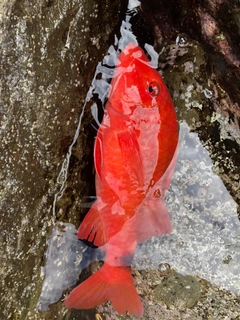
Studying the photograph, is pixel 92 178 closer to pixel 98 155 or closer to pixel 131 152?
pixel 98 155

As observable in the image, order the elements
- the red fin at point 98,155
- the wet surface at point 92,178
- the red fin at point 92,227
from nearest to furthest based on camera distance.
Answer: the wet surface at point 92,178
the red fin at point 98,155
the red fin at point 92,227

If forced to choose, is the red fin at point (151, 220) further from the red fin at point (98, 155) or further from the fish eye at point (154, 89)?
the fish eye at point (154, 89)

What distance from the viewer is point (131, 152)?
2.41m

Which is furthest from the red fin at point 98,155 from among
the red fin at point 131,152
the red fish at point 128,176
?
the red fin at point 131,152

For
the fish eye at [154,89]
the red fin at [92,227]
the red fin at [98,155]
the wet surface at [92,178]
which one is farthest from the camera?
the red fin at [92,227]

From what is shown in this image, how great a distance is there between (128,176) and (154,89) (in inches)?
23.1

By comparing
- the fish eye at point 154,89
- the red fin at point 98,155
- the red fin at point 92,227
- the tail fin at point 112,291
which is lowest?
the tail fin at point 112,291

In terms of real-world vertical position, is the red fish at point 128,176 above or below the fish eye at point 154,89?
below

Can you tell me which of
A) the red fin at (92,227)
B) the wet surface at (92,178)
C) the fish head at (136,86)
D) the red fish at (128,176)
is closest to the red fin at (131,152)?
the red fish at (128,176)

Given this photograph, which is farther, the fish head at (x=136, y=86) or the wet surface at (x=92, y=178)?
the fish head at (x=136, y=86)

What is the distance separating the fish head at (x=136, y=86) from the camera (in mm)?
2379

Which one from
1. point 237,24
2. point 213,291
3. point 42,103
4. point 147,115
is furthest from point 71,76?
point 213,291

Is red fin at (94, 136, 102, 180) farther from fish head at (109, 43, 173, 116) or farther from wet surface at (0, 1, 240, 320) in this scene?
fish head at (109, 43, 173, 116)

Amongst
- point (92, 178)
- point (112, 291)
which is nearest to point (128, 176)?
point (92, 178)
